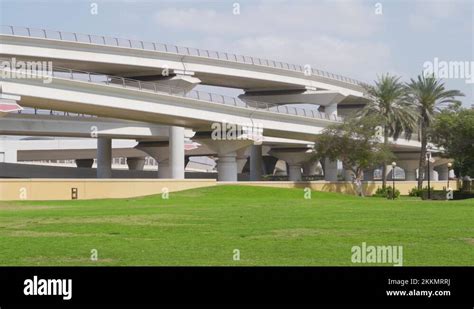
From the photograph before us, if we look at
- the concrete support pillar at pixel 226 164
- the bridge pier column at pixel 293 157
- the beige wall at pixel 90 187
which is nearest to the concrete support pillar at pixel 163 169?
A: the concrete support pillar at pixel 226 164

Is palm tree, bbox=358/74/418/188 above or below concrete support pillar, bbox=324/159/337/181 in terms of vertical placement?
above

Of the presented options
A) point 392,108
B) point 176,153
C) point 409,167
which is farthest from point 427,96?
point 409,167

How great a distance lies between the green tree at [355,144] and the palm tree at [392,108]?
2605mm

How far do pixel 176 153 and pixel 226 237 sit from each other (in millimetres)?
43295

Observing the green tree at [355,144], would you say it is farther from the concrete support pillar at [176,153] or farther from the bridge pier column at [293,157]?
the bridge pier column at [293,157]

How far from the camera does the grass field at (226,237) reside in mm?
14375

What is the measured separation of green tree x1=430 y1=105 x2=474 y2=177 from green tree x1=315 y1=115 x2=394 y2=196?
528 cm

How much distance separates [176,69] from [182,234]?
1813 inches

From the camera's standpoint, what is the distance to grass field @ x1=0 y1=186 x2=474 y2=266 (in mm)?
14375

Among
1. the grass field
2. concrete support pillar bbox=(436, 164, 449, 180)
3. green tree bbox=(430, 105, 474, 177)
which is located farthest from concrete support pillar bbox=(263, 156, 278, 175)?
the grass field

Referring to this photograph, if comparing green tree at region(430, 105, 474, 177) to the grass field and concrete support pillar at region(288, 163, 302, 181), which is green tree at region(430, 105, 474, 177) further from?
the grass field
